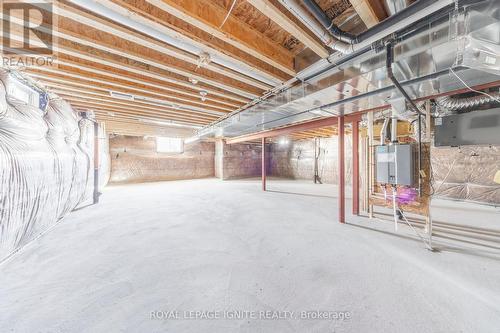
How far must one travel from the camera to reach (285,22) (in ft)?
4.06

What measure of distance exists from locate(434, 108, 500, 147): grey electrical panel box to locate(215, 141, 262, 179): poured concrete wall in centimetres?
707

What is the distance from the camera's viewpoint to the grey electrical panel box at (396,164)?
201 centimetres

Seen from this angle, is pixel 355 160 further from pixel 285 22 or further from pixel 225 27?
pixel 225 27

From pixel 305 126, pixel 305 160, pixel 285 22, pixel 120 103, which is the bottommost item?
pixel 305 160

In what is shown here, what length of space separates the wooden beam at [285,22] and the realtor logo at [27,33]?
1.44 metres

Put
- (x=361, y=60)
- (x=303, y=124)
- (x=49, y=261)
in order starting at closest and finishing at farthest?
(x=361, y=60)
(x=49, y=261)
(x=303, y=124)

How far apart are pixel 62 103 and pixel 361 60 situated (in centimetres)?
428

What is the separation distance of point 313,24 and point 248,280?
1.89m

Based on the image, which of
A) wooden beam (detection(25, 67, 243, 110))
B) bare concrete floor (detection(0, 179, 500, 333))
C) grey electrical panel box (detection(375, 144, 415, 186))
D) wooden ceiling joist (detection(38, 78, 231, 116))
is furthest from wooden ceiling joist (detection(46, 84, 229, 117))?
grey electrical panel box (detection(375, 144, 415, 186))

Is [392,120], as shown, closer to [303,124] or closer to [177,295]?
[303,124]

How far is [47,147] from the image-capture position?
224cm

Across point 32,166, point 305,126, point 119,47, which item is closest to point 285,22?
point 119,47

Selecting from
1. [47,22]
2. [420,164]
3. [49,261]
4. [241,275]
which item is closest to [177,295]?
[241,275]

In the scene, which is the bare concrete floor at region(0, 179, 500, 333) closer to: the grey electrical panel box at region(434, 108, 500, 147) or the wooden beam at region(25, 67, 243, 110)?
the grey electrical panel box at region(434, 108, 500, 147)
